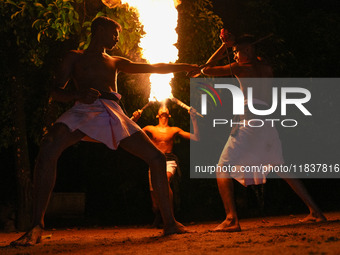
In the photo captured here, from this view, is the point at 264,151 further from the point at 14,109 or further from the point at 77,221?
the point at 77,221

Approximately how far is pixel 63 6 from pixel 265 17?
7680 millimetres

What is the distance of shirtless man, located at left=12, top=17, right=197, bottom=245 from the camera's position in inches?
199

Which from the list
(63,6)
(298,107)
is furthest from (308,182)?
(63,6)

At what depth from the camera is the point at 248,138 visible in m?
6.21

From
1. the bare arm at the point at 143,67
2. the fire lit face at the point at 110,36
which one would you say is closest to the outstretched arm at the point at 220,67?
the bare arm at the point at 143,67

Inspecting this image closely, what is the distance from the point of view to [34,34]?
8883 mm

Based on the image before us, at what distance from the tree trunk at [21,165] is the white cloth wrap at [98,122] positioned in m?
4.98

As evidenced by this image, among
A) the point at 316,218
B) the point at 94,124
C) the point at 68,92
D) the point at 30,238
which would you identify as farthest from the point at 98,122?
the point at 316,218

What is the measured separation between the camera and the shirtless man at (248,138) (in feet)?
20.1

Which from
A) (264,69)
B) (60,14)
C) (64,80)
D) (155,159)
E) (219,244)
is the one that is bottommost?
(219,244)

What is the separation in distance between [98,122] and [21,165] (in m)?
5.17

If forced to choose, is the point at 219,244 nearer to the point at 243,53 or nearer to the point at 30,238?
the point at 30,238

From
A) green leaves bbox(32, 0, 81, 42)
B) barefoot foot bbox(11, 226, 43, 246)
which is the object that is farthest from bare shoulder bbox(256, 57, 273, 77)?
barefoot foot bbox(11, 226, 43, 246)

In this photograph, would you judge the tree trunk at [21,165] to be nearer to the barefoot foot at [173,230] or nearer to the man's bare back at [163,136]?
the man's bare back at [163,136]
